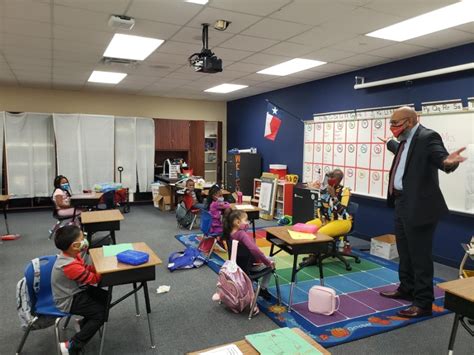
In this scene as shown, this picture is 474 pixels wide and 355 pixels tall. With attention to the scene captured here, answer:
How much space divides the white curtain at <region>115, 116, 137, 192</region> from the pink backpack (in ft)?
19.7

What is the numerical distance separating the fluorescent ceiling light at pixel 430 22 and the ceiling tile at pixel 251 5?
4.43 ft

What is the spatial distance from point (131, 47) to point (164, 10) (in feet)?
4.77

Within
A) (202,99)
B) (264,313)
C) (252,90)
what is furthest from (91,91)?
(264,313)

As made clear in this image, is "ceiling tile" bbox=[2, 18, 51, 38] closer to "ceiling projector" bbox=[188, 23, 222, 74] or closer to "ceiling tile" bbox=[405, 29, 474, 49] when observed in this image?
"ceiling projector" bbox=[188, 23, 222, 74]

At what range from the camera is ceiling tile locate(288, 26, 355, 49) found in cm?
379

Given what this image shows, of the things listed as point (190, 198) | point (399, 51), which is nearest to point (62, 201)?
point (190, 198)

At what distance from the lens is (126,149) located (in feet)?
27.7

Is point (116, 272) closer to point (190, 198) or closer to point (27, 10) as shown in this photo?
point (27, 10)

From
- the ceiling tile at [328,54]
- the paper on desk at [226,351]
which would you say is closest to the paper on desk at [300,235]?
the paper on desk at [226,351]

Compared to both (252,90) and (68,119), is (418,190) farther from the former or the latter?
(68,119)

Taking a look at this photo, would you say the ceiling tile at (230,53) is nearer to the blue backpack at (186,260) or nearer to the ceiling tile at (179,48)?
the ceiling tile at (179,48)

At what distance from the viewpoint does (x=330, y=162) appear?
6.17 metres

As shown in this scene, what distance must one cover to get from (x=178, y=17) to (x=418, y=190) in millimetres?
2767

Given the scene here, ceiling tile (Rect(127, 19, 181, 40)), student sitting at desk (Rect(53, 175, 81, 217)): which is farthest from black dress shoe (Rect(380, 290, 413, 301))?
student sitting at desk (Rect(53, 175, 81, 217))
